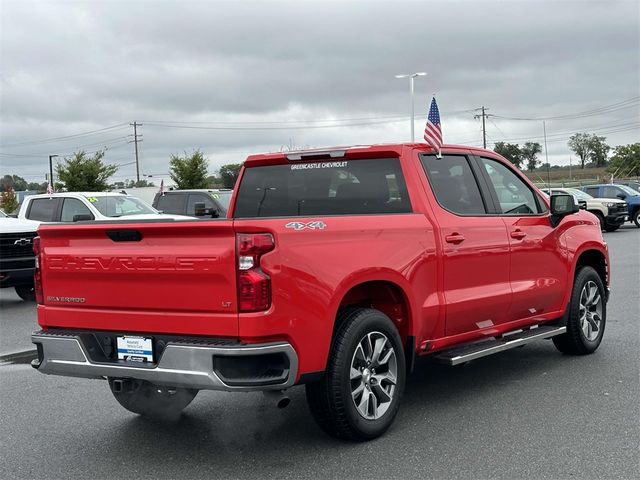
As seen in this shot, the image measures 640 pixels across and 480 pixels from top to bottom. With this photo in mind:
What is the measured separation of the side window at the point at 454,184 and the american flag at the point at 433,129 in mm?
129

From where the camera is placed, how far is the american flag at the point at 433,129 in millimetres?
5945

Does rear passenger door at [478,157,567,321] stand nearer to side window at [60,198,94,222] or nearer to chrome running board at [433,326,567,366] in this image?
chrome running board at [433,326,567,366]

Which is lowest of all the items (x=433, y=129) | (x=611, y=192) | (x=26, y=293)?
(x=26, y=293)

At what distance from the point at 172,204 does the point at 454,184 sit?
15316 millimetres

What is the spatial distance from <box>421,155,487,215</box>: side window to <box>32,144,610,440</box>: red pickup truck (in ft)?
0.05

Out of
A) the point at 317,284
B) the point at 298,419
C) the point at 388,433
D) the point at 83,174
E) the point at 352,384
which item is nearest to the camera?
the point at 317,284

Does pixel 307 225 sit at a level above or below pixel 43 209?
below

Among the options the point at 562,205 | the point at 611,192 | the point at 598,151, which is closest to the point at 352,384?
the point at 562,205

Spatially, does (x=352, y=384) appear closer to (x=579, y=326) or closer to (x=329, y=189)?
(x=329, y=189)

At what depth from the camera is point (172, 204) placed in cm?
2038

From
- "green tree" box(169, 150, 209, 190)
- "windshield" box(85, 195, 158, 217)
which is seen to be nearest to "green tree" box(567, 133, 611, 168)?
"green tree" box(169, 150, 209, 190)

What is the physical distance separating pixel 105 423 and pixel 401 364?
2.22 meters

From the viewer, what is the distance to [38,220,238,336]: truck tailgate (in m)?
4.22

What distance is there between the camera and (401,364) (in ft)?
16.6
